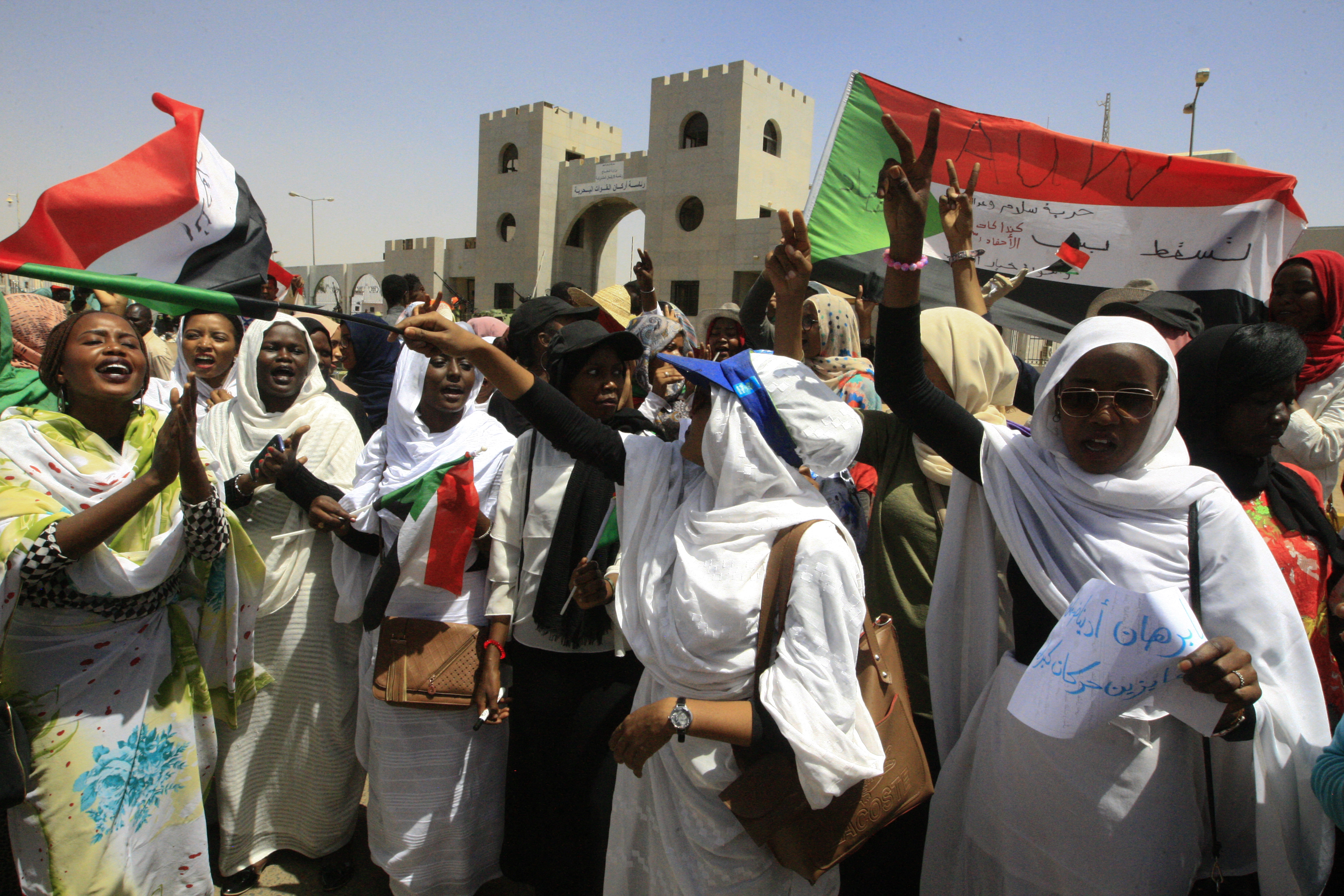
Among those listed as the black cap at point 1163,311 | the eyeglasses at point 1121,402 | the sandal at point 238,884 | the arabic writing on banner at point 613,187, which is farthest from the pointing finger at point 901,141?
the arabic writing on banner at point 613,187

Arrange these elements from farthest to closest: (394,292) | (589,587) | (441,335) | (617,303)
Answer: (394,292), (617,303), (589,587), (441,335)

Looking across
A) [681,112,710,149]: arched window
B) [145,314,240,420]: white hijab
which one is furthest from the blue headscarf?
[681,112,710,149]: arched window

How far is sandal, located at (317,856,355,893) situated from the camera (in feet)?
9.73

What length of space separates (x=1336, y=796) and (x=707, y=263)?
2497 cm

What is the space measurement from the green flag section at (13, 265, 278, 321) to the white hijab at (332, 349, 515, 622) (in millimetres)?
872

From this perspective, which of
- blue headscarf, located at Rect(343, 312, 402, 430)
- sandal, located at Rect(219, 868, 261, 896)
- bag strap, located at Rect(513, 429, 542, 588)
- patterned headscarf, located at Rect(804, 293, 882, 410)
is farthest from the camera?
blue headscarf, located at Rect(343, 312, 402, 430)

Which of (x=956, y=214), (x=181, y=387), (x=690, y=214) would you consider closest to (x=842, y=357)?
(x=956, y=214)

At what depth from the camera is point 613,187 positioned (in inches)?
1137

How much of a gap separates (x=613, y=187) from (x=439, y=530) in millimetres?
28029

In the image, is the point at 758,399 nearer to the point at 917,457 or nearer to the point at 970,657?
the point at 917,457

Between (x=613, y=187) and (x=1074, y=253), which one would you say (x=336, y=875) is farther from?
(x=613, y=187)

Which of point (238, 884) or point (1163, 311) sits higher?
point (1163, 311)

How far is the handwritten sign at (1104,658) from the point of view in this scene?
1467mm

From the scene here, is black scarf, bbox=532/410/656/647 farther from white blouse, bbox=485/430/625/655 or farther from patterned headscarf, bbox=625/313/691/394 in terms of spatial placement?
patterned headscarf, bbox=625/313/691/394
